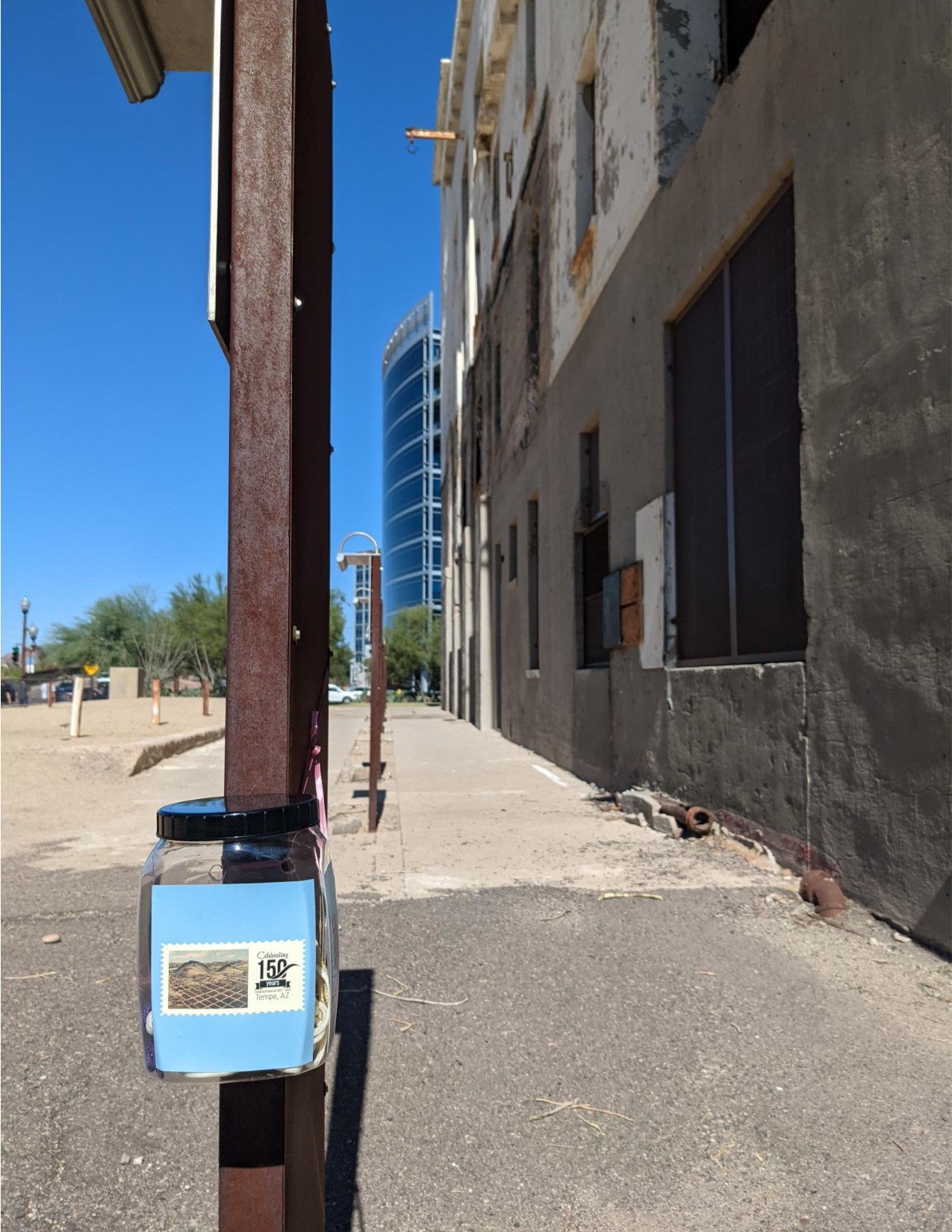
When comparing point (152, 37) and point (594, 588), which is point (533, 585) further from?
point (152, 37)

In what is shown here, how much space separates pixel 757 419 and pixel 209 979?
543 centimetres

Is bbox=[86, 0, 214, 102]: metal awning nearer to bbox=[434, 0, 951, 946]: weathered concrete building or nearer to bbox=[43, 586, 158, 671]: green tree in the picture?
bbox=[434, 0, 951, 946]: weathered concrete building

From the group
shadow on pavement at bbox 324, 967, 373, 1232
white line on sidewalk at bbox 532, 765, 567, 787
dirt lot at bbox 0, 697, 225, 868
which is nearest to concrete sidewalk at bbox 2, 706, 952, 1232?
shadow on pavement at bbox 324, 967, 373, 1232

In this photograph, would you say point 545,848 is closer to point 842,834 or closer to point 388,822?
point 388,822

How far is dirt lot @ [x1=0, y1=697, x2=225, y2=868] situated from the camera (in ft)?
25.6

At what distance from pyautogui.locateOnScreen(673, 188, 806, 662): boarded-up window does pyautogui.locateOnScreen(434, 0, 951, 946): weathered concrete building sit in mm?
26

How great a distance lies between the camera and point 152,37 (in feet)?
7.25

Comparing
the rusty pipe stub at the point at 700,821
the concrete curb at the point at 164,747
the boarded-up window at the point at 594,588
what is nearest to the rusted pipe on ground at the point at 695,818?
the rusty pipe stub at the point at 700,821

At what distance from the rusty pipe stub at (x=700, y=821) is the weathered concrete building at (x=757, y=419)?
142mm

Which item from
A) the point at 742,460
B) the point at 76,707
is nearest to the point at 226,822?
the point at 742,460

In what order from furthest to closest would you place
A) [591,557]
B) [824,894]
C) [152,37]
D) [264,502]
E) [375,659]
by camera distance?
[591,557] < [375,659] < [824,894] < [152,37] < [264,502]

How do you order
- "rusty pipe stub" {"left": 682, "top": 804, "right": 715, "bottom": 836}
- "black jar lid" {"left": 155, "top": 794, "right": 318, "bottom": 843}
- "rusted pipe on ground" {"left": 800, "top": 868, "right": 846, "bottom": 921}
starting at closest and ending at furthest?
"black jar lid" {"left": 155, "top": 794, "right": 318, "bottom": 843}
"rusted pipe on ground" {"left": 800, "top": 868, "right": 846, "bottom": 921}
"rusty pipe stub" {"left": 682, "top": 804, "right": 715, "bottom": 836}

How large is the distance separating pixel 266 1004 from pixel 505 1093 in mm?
1927

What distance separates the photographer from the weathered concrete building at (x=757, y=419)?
3971mm
